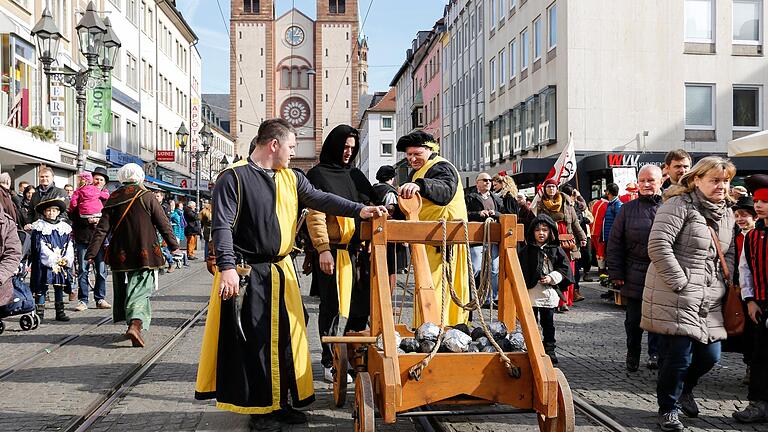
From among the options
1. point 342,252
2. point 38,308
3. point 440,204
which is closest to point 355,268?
point 342,252

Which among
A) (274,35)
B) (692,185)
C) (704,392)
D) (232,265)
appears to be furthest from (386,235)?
(274,35)

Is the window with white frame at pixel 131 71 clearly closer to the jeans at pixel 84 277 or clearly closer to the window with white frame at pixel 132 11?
the window with white frame at pixel 132 11

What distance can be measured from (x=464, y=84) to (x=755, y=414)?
44.0 metres

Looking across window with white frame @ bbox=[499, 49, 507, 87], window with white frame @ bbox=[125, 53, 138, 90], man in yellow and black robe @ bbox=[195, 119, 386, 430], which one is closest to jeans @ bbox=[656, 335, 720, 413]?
man in yellow and black robe @ bbox=[195, 119, 386, 430]

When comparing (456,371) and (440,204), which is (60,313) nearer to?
(440,204)

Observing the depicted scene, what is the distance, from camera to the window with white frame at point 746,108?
2878 cm

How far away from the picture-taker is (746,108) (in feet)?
95.0

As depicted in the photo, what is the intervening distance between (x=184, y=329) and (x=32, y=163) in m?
20.0

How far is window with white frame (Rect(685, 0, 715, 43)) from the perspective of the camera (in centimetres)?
2828

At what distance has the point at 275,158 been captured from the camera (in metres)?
5.21

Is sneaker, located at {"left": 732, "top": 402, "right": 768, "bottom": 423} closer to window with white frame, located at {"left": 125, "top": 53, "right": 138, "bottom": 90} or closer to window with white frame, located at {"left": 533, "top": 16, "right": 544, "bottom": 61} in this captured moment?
window with white frame, located at {"left": 533, "top": 16, "right": 544, "bottom": 61}

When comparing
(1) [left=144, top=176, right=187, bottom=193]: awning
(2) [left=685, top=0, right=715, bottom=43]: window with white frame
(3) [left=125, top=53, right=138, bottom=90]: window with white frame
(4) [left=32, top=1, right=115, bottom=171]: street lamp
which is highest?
(3) [left=125, top=53, right=138, bottom=90]: window with white frame

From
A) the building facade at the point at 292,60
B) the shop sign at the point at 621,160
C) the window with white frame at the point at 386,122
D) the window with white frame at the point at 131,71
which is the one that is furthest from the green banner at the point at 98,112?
the building facade at the point at 292,60

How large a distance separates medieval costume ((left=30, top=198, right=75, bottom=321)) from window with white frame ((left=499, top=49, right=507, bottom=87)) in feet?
96.0
